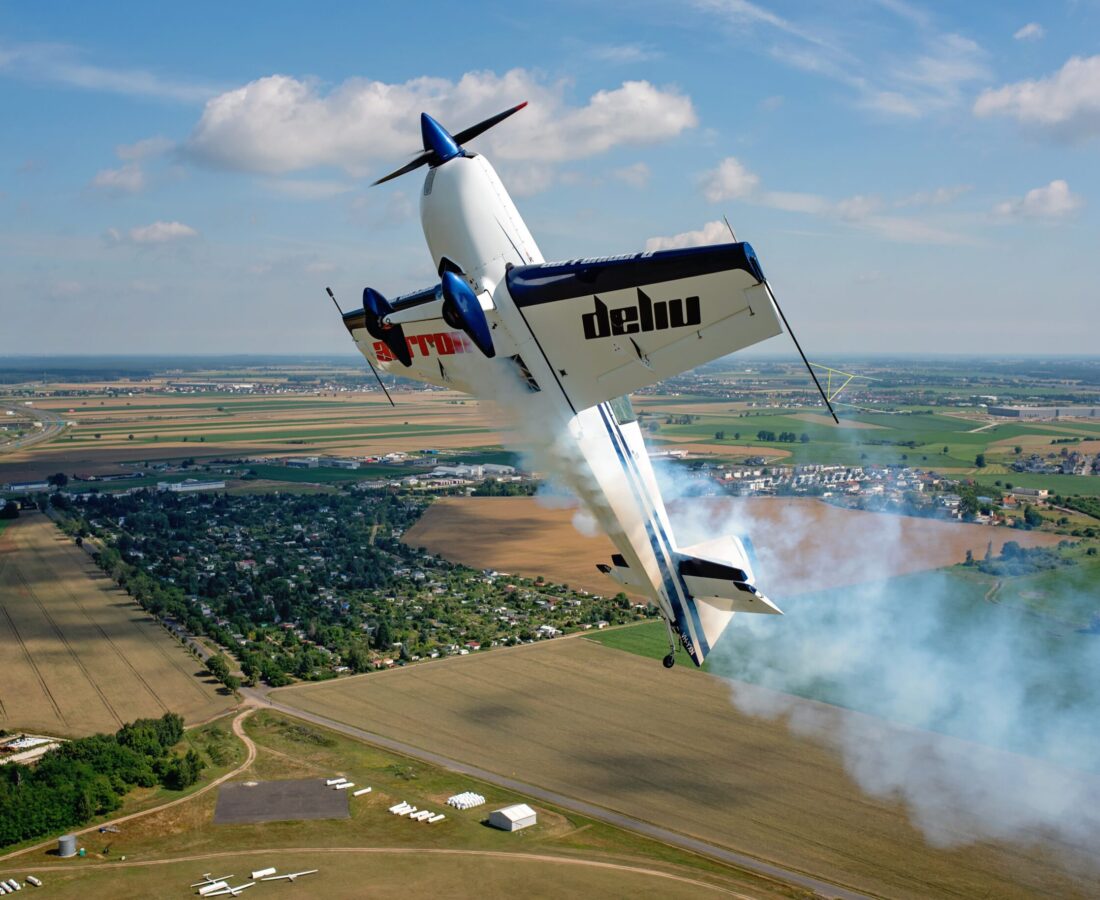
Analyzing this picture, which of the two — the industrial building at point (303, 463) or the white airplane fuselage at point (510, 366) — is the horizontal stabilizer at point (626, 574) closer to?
the white airplane fuselage at point (510, 366)

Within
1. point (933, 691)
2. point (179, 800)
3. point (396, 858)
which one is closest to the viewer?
Answer: point (396, 858)

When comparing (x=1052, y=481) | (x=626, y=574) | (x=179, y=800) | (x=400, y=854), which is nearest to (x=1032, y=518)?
(x=1052, y=481)

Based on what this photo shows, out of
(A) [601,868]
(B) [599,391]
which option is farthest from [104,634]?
(B) [599,391]

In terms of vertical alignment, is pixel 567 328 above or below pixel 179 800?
above

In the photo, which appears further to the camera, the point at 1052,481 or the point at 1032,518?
the point at 1052,481

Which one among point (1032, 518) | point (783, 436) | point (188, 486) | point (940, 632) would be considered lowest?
point (940, 632)

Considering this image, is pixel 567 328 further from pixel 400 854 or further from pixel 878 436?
pixel 878 436

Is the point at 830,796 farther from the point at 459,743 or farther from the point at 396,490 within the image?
the point at 396,490
